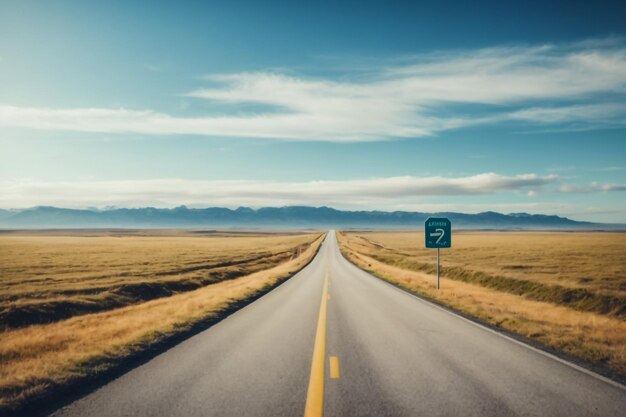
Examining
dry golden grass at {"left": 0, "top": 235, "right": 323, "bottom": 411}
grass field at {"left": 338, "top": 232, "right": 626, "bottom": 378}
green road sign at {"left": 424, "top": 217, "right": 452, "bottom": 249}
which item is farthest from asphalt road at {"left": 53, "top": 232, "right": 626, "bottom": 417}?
green road sign at {"left": 424, "top": 217, "right": 452, "bottom": 249}

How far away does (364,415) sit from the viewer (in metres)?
5.57

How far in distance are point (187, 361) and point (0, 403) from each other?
121 inches

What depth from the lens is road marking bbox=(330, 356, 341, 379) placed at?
7296 millimetres

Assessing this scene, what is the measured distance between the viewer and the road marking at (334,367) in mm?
7296

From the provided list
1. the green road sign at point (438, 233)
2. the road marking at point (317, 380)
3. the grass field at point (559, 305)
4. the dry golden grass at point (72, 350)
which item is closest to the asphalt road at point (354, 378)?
the road marking at point (317, 380)

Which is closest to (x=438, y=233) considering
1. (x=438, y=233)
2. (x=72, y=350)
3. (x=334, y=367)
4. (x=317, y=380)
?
(x=438, y=233)

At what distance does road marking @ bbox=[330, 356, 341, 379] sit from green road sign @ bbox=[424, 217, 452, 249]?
17.0 meters

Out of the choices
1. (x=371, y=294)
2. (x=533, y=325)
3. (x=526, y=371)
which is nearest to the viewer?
(x=526, y=371)

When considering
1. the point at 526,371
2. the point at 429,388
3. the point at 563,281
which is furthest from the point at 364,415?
the point at 563,281

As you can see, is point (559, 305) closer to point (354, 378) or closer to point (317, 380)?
point (354, 378)

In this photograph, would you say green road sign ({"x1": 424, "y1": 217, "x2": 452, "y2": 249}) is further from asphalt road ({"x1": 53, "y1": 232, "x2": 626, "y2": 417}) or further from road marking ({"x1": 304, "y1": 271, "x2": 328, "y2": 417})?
road marking ({"x1": 304, "y1": 271, "x2": 328, "y2": 417})

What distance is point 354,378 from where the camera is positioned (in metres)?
7.15

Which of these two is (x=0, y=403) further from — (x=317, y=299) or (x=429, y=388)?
(x=317, y=299)

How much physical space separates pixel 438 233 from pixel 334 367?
17907mm
